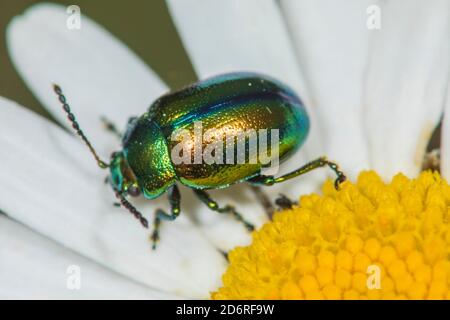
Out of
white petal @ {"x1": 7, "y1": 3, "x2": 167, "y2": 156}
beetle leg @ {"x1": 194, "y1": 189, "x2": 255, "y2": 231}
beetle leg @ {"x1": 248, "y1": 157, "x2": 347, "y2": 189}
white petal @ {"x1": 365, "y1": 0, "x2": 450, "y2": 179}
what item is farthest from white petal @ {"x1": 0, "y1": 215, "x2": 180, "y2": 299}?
white petal @ {"x1": 365, "y1": 0, "x2": 450, "y2": 179}

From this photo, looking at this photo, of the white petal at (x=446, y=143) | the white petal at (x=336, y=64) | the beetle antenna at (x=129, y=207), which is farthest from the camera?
the white petal at (x=336, y=64)

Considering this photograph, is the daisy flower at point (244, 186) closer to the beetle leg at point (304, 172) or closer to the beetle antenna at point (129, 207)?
the beetle leg at point (304, 172)

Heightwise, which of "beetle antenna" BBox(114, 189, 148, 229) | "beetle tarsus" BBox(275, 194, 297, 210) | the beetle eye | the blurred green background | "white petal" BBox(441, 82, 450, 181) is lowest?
"beetle antenna" BBox(114, 189, 148, 229)

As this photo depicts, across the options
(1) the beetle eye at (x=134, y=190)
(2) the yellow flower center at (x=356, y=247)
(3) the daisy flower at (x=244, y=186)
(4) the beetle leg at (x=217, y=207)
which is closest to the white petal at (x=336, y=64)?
(3) the daisy flower at (x=244, y=186)

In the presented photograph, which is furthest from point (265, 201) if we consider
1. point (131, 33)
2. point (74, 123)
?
point (131, 33)

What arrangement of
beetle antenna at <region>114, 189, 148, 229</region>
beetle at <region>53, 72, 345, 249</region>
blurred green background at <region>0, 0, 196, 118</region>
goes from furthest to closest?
1. blurred green background at <region>0, 0, 196, 118</region>
2. beetle antenna at <region>114, 189, 148, 229</region>
3. beetle at <region>53, 72, 345, 249</region>

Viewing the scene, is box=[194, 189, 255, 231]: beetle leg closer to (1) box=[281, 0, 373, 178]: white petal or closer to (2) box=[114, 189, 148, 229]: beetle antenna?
(2) box=[114, 189, 148, 229]: beetle antenna

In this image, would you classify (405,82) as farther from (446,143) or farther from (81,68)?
(81,68)
